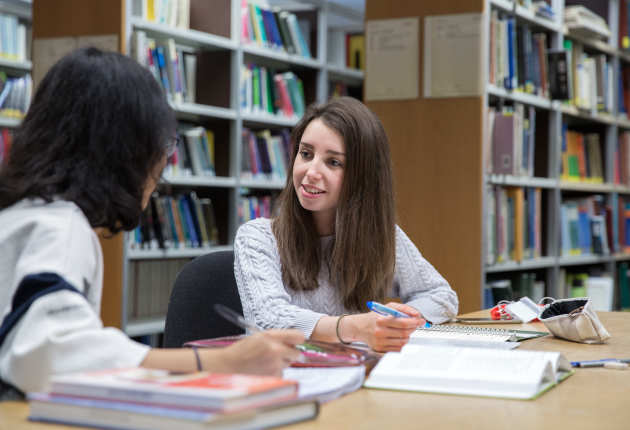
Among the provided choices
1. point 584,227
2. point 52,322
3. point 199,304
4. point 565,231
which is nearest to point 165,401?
point 52,322

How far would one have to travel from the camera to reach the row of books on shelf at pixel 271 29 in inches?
161

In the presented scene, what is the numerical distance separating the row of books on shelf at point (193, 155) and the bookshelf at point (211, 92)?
0.26 ft

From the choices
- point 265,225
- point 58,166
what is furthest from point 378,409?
point 265,225

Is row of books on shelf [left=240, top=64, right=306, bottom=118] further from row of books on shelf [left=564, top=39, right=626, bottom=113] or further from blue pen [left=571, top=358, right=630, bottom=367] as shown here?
blue pen [left=571, top=358, right=630, bottom=367]

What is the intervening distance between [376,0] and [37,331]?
284 cm

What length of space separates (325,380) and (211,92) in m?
3.10

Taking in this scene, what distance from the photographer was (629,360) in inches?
55.3

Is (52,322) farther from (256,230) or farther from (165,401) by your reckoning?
(256,230)

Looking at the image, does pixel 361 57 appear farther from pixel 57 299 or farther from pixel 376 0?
pixel 57 299

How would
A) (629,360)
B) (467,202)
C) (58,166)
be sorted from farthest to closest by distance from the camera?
(467,202)
(629,360)
(58,166)

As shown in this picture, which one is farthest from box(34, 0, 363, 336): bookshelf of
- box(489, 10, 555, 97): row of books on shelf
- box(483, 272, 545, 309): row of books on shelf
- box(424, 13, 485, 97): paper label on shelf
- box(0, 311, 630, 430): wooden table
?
box(0, 311, 630, 430): wooden table

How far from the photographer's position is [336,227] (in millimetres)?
1949

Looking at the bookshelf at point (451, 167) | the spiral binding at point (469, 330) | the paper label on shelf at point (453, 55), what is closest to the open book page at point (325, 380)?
the spiral binding at point (469, 330)

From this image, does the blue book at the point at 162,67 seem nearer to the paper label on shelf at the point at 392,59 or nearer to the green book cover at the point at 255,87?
the green book cover at the point at 255,87
